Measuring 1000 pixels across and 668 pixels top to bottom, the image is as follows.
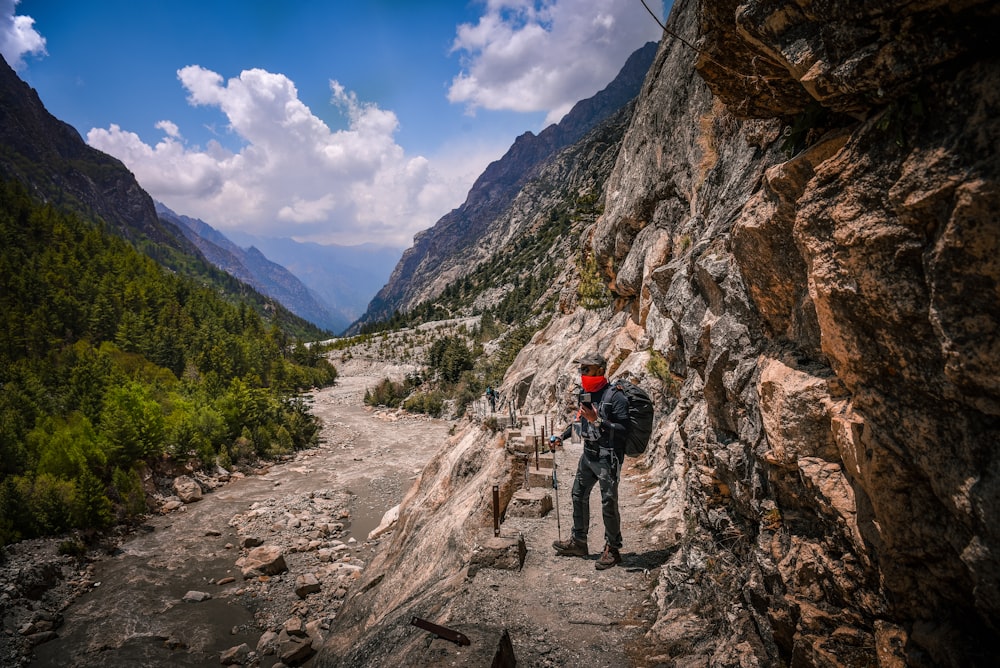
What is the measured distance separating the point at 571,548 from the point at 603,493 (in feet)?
4.24

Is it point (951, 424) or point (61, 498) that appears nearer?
point (951, 424)

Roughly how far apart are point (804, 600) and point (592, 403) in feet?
10.1

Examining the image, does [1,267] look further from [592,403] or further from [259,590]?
[592,403]

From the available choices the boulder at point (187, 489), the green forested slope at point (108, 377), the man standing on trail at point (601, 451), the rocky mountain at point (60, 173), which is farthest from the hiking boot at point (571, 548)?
the rocky mountain at point (60, 173)

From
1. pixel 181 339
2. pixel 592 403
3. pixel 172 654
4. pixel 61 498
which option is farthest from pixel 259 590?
pixel 181 339

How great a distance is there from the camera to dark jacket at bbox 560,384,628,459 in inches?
232

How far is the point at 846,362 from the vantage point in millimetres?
3146

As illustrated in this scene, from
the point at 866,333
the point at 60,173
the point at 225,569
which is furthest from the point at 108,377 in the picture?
the point at 60,173

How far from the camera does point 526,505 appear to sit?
8641mm

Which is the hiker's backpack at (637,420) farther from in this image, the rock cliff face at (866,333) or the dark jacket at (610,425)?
the rock cliff face at (866,333)

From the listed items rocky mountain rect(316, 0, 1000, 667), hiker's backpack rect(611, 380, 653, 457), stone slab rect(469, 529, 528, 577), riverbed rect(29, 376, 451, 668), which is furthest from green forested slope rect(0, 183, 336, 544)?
hiker's backpack rect(611, 380, 653, 457)

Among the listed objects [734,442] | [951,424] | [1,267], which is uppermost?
[1,267]

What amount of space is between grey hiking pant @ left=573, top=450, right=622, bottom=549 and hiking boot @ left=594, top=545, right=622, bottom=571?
0.07m

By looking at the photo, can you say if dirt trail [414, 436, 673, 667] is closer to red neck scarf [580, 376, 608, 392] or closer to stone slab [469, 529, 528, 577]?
stone slab [469, 529, 528, 577]
